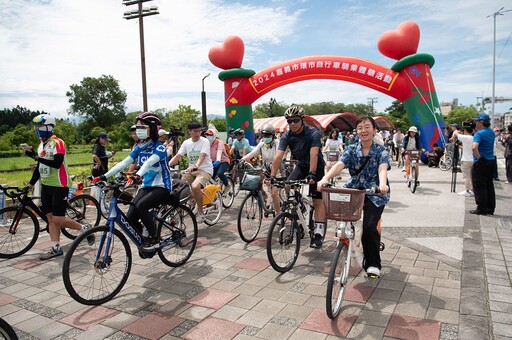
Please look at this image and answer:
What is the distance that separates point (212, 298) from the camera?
3719 millimetres

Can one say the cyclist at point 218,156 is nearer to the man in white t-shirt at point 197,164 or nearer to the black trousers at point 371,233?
the man in white t-shirt at point 197,164

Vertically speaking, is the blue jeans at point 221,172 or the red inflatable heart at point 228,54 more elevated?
the red inflatable heart at point 228,54

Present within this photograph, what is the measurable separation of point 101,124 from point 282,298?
73.4 m

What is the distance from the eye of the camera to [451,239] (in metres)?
5.47

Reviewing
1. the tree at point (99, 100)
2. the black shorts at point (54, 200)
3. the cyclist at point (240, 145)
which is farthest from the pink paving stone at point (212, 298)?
the tree at point (99, 100)

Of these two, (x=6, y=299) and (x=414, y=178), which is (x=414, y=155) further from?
(x=6, y=299)

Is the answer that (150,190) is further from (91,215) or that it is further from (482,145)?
(482,145)

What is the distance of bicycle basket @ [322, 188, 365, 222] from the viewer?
9.97 ft

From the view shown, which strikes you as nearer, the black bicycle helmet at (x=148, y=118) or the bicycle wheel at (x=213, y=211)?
the black bicycle helmet at (x=148, y=118)

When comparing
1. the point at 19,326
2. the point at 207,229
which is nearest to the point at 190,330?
the point at 19,326

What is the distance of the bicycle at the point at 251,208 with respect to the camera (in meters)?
5.39

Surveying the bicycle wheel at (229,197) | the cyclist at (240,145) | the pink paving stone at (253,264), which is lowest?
the pink paving stone at (253,264)

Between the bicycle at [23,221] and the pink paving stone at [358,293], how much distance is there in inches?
169

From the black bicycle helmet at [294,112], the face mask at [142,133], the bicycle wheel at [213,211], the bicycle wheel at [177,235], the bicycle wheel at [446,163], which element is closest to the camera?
the face mask at [142,133]
